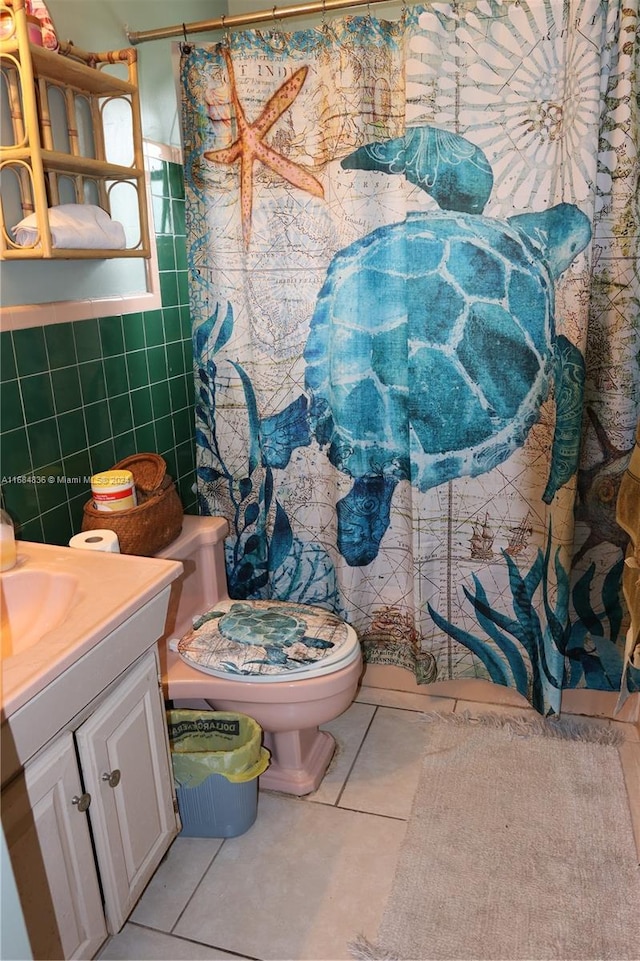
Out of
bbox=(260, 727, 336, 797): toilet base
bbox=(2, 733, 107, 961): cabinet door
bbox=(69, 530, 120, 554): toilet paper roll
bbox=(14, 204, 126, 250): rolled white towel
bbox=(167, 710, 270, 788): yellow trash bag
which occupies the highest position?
bbox=(14, 204, 126, 250): rolled white towel

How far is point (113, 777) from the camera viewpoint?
1.40 metres

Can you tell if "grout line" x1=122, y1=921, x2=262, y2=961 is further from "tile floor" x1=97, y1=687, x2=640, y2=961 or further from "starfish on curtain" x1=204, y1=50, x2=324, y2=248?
"starfish on curtain" x1=204, y1=50, x2=324, y2=248

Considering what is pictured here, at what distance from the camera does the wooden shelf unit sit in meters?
1.43

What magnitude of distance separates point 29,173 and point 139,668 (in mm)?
1088

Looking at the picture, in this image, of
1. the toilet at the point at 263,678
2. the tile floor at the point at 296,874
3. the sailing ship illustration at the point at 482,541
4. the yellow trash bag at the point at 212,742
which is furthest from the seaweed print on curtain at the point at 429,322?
the yellow trash bag at the point at 212,742

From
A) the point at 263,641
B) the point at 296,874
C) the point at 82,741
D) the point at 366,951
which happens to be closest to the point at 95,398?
the point at 263,641

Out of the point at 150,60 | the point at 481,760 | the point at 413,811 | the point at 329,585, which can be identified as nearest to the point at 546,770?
the point at 481,760

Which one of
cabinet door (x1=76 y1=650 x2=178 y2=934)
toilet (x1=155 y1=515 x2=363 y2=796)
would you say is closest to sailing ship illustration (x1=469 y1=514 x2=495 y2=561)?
toilet (x1=155 y1=515 x2=363 y2=796)

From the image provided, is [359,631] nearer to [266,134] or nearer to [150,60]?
[266,134]

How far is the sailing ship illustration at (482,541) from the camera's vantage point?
2.15 m

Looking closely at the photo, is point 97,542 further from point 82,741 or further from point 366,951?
point 366,951

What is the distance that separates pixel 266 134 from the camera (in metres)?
2.01

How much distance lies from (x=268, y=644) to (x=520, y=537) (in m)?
0.83

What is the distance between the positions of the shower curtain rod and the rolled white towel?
67cm
